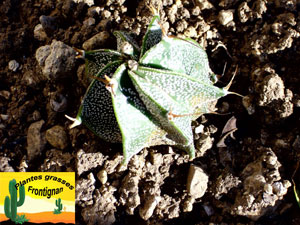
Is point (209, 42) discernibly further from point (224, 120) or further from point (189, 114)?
point (189, 114)

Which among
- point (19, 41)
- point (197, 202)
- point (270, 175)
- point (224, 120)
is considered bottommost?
point (197, 202)

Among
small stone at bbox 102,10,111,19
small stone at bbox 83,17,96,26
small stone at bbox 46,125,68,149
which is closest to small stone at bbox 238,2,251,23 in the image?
small stone at bbox 102,10,111,19

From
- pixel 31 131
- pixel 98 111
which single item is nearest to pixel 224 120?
pixel 98 111

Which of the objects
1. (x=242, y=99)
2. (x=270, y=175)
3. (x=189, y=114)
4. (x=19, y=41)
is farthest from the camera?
(x=19, y=41)

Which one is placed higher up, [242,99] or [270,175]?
[242,99]

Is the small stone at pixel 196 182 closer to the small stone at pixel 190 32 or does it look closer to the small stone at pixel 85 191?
the small stone at pixel 85 191

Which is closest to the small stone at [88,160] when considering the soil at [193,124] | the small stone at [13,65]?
the soil at [193,124]

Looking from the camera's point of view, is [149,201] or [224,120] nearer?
[149,201]
